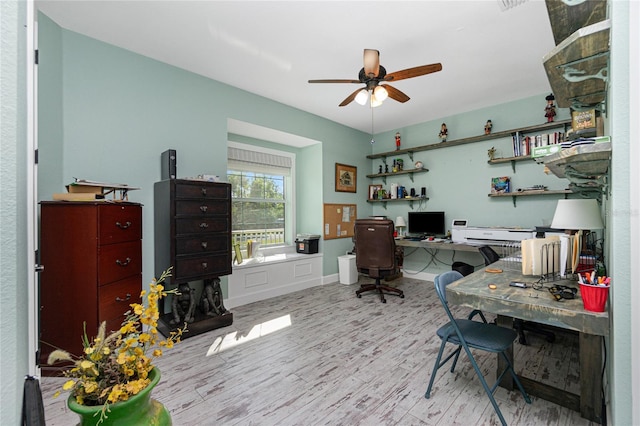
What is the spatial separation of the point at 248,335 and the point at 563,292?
8.17ft

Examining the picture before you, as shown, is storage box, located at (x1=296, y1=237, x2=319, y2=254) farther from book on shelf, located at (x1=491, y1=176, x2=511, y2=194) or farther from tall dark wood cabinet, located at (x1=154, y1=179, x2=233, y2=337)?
book on shelf, located at (x1=491, y1=176, x2=511, y2=194)

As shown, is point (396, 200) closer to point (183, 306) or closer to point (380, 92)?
point (380, 92)

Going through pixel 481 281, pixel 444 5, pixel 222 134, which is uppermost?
pixel 444 5

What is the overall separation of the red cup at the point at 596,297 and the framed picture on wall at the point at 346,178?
3863 millimetres

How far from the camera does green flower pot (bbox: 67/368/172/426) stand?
0.62m

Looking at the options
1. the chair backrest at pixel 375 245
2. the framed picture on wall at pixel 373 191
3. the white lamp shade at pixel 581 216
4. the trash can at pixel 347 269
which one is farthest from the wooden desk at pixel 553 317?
the framed picture on wall at pixel 373 191

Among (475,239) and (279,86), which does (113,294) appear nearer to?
(279,86)

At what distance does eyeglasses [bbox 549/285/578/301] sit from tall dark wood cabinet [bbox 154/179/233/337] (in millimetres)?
2663

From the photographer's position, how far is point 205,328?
273cm

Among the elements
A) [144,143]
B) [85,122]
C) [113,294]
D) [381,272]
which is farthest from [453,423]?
[85,122]

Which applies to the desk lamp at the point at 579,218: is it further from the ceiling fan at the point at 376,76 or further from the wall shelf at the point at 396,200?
the wall shelf at the point at 396,200

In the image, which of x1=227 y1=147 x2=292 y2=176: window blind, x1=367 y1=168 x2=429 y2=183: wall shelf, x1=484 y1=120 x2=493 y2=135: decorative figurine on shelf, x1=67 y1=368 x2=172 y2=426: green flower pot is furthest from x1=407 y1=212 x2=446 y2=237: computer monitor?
x1=67 y1=368 x2=172 y2=426: green flower pot

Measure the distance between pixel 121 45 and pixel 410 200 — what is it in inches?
178

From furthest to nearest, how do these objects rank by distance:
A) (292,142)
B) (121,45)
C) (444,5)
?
(292,142) → (121,45) → (444,5)
